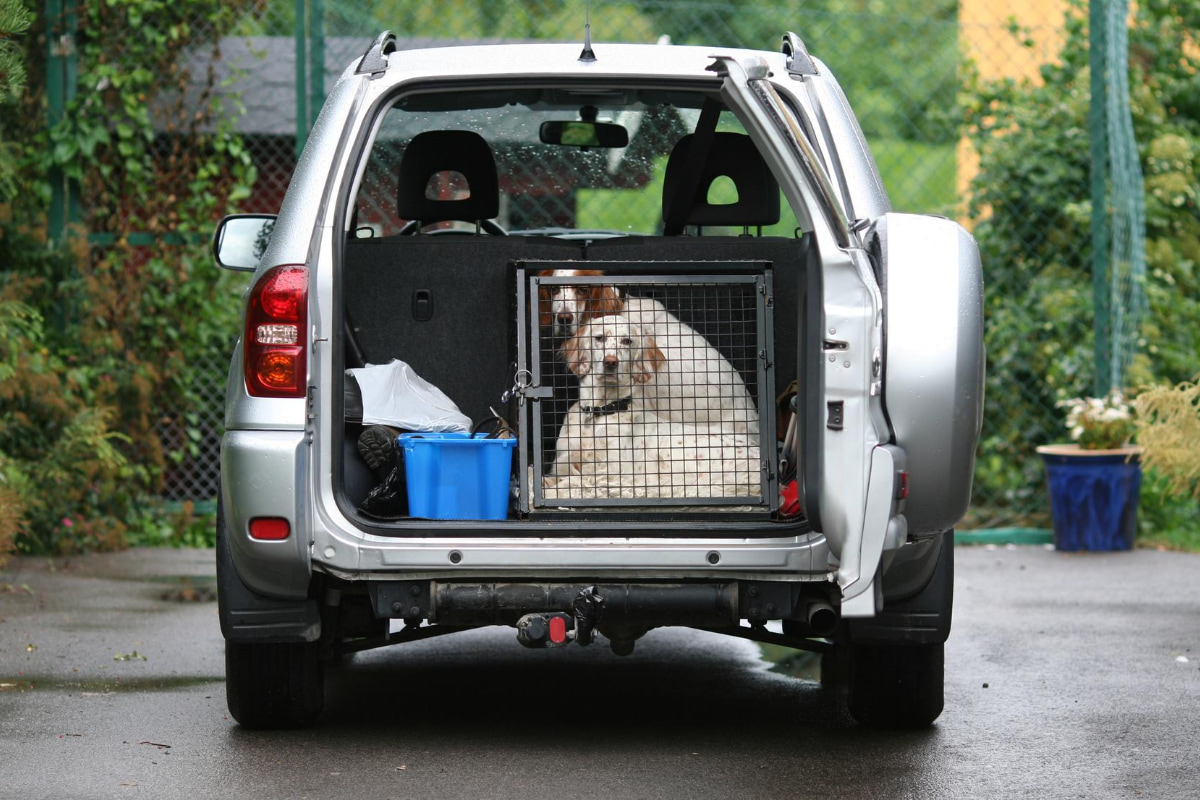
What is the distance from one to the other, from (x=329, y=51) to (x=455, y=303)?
494 cm

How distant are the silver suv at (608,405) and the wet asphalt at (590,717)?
30 centimetres

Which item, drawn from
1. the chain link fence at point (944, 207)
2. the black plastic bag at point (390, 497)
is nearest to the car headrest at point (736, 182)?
the black plastic bag at point (390, 497)

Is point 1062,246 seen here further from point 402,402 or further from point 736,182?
point 402,402

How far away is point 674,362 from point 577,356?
0.29 metres

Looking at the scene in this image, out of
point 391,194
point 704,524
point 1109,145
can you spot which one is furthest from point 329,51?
point 704,524

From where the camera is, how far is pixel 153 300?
8953mm

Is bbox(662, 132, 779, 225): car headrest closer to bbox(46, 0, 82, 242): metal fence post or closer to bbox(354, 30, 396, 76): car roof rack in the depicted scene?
bbox(354, 30, 396, 76): car roof rack

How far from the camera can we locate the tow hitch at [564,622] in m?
4.15

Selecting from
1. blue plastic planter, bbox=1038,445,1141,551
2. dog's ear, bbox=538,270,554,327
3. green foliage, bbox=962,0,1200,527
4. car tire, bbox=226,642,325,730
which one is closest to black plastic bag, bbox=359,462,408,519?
car tire, bbox=226,642,325,730

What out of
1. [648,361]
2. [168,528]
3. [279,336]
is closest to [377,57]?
[279,336]

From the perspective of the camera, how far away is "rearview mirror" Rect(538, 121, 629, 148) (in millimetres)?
5984

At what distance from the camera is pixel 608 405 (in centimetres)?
477

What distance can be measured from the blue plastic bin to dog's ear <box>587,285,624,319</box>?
2.09ft

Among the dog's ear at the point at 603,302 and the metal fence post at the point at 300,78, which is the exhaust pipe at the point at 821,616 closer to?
the dog's ear at the point at 603,302
